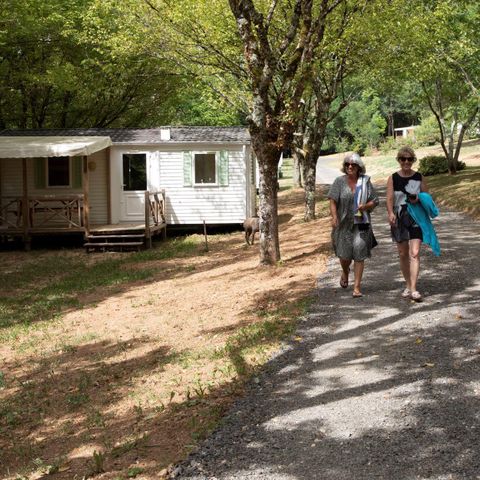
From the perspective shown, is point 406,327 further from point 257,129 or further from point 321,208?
point 321,208

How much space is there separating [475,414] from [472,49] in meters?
15.6

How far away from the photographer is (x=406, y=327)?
639 cm

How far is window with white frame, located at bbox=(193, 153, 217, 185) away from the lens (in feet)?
62.5

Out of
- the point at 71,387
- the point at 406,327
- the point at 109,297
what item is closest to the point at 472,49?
the point at 109,297

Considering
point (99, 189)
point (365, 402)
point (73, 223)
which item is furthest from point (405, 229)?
point (99, 189)

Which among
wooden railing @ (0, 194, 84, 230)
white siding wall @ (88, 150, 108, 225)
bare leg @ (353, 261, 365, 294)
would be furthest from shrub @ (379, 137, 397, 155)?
bare leg @ (353, 261, 365, 294)

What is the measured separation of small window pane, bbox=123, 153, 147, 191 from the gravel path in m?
12.5

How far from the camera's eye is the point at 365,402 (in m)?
4.68

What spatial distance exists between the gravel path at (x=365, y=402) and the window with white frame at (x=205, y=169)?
12.0 metres

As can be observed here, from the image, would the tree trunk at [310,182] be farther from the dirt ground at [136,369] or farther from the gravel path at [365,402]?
the gravel path at [365,402]

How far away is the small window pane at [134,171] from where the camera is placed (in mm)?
19047

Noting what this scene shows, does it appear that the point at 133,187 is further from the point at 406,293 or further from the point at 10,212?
the point at 406,293

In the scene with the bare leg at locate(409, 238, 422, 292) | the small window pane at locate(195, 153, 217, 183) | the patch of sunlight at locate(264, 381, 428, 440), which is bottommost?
the patch of sunlight at locate(264, 381, 428, 440)

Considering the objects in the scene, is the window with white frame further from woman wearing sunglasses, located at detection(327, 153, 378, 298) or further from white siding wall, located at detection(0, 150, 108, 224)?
woman wearing sunglasses, located at detection(327, 153, 378, 298)
